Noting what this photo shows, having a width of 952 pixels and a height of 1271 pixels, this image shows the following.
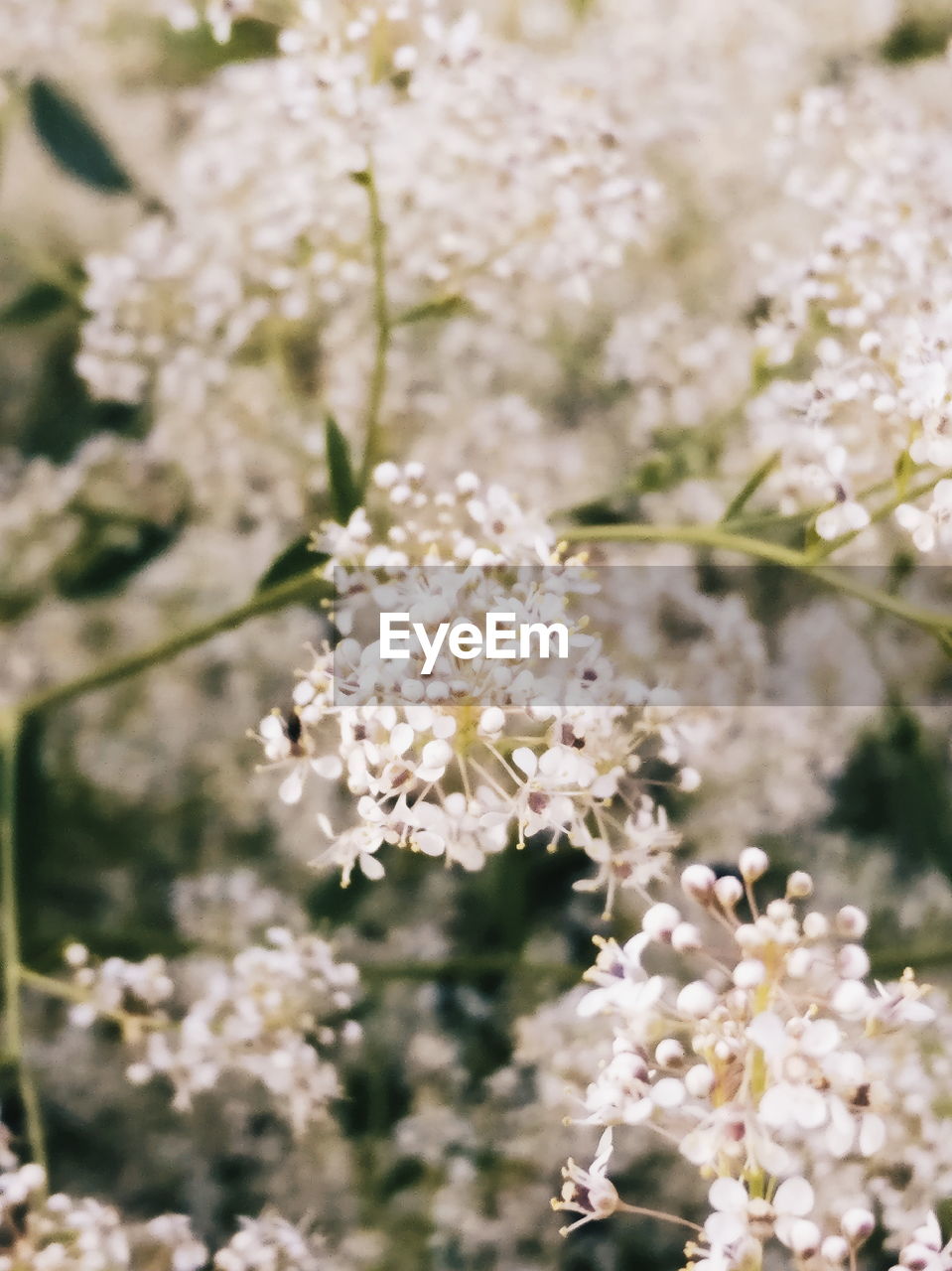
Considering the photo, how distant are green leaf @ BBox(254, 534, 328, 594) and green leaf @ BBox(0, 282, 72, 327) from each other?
42cm

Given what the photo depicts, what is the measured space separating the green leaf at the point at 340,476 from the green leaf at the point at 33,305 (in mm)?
→ 411

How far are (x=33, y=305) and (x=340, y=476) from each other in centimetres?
44

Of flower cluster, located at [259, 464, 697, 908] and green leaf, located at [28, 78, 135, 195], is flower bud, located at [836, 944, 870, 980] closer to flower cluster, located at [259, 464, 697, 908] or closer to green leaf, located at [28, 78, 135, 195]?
flower cluster, located at [259, 464, 697, 908]

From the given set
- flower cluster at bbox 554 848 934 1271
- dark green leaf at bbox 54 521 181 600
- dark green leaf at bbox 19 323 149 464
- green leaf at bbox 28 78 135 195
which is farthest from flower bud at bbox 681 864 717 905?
green leaf at bbox 28 78 135 195

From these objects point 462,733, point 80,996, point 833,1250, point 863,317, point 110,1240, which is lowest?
point 110,1240

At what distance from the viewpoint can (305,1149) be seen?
2.83 ft

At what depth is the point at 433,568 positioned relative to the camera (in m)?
0.65

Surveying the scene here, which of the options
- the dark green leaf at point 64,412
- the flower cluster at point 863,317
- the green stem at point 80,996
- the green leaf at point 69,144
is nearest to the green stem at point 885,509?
the flower cluster at point 863,317

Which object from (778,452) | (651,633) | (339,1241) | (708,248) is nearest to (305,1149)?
(339,1241)

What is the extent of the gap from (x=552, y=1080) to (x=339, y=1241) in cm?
20

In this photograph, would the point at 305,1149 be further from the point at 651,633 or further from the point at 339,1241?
the point at 651,633

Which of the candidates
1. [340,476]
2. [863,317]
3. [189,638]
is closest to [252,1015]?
[189,638]

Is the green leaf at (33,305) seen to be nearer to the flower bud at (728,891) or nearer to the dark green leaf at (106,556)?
the dark green leaf at (106,556)

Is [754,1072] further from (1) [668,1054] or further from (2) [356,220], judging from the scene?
(2) [356,220]
